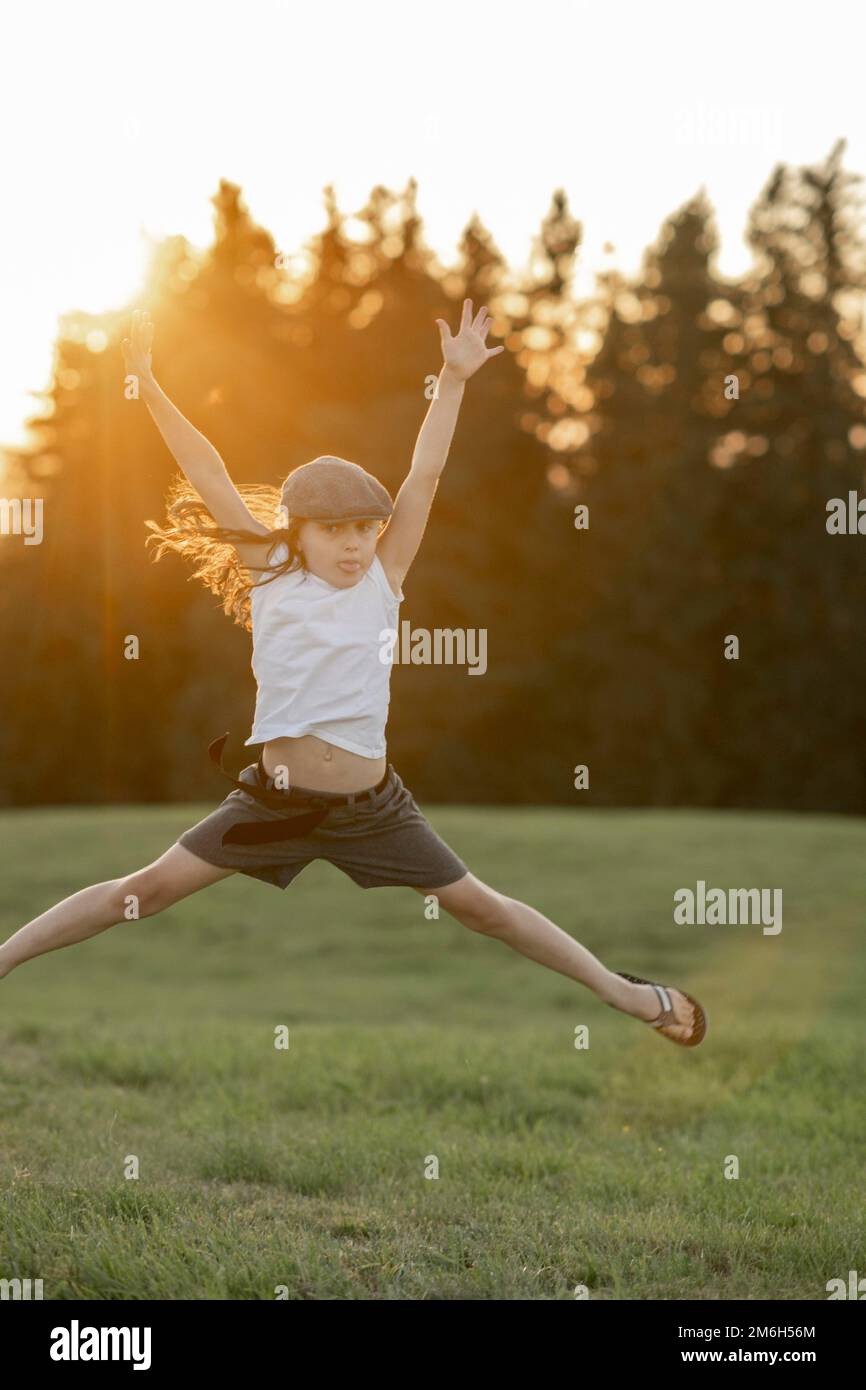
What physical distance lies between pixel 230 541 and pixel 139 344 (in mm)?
698

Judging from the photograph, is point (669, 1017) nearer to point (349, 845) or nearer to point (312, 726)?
point (349, 845)

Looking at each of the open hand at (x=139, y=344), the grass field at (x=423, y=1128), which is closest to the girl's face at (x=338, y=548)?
the open hand at (x=139, y=344)

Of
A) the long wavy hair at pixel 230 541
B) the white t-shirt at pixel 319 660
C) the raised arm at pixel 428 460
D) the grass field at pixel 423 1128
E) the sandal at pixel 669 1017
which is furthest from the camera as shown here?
the sandal at pixel 669 1017

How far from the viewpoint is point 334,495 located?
Answer: 4582 mm

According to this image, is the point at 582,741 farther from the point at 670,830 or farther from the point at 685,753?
the point at 670,830

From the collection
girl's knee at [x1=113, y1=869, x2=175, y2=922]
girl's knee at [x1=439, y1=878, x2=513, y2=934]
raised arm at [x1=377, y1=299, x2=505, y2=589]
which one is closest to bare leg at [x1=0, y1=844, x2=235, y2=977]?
girl's knee at [x1=113, y1=869, x2=175, y2=922]

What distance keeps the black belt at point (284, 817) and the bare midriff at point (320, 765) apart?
0.04 m

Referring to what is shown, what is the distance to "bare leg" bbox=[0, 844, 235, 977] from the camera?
15.2ft

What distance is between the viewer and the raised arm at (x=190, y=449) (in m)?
4.64

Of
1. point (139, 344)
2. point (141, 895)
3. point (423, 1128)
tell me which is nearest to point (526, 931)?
point (141, 895)

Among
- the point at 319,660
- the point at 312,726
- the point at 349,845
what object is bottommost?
the point at 349,845

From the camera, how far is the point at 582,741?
3375 cm

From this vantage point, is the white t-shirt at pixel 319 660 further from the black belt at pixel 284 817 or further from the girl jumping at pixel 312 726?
the black belt at pixel 284 817

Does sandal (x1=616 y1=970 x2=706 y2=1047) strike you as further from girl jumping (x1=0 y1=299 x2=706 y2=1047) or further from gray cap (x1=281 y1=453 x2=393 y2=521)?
gray cap (x1=281 y1=453 x2=393 y2=521)
